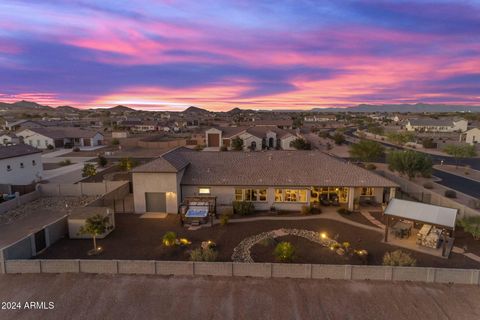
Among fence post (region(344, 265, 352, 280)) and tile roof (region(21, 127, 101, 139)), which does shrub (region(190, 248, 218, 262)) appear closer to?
fence post (region(344, 265, 352, 280))

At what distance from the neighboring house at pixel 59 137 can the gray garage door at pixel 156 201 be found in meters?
57.7

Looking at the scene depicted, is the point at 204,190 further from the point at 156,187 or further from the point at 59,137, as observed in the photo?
the point at 59,137

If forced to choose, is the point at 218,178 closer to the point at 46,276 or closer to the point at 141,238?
the point at 141,238

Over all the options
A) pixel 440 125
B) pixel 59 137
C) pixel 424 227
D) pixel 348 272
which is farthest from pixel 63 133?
pixel 440 125

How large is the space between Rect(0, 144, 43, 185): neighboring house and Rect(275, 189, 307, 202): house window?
101ft

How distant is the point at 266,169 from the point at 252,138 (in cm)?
4096

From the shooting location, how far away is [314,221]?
25438mm

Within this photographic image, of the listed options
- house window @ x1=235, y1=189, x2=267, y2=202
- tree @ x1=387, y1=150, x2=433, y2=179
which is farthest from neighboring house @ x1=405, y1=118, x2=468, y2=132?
house window @ x1=235, y1=189, x2=267, y2=202

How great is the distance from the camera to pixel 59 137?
7394cm

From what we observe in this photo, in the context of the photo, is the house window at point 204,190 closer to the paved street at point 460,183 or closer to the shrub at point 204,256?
the shrub at point 204,256

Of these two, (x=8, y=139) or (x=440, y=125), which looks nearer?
(x=8, y=139)

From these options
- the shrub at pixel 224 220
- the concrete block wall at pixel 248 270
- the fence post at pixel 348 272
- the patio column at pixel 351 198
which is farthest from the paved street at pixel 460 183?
the shrub at pixel 224 220

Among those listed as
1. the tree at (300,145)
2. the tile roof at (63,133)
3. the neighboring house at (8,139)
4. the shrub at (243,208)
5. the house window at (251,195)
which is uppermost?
the tile roof at (63,133)

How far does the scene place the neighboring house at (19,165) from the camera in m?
33.8
